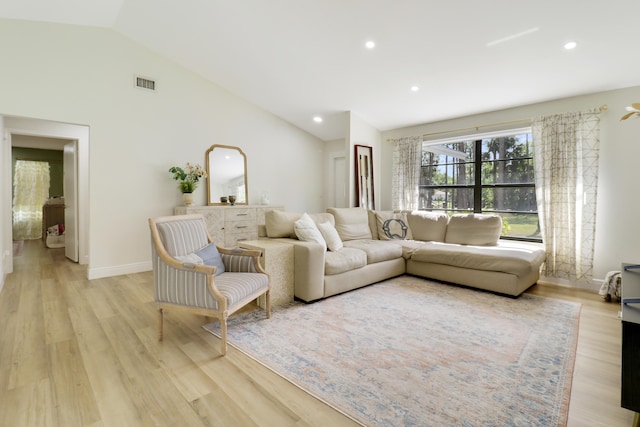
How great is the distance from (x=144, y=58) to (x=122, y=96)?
0.65 metres

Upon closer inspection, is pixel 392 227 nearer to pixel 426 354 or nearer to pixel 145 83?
pixel 426 354

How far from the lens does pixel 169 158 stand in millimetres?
4555

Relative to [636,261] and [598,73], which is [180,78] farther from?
[636,261]

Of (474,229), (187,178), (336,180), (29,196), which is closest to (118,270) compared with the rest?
(187,178)

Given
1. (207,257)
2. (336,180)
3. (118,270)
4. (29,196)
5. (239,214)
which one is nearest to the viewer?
(207,257)

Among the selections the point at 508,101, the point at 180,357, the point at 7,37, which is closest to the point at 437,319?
the point at 180,357

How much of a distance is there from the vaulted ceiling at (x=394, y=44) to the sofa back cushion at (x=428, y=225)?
5.24ft

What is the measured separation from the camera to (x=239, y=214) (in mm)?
4922

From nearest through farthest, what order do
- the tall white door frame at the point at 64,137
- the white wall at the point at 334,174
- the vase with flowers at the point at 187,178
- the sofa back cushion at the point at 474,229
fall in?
1. the tall white door frame at the point at 64,137
2. the sofa back cushion at the point at 474,229
3. the vase with flowers at the point at 187,178
4. the white wall at the point at 334,174

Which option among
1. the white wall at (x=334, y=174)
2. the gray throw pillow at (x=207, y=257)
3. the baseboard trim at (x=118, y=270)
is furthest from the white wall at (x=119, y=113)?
the gray throw pillow at (x=207, y=257)

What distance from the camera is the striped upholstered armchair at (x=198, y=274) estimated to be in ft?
6.97

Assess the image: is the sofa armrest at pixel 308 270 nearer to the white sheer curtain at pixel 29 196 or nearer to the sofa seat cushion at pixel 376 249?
the sofa seat cushion at pixel 376 249

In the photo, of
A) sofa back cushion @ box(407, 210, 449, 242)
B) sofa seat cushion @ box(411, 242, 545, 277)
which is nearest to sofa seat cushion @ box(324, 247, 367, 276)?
sofa seat cushion @ box(411, 242, 545, 277)

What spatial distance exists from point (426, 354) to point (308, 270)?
130 centimetres
